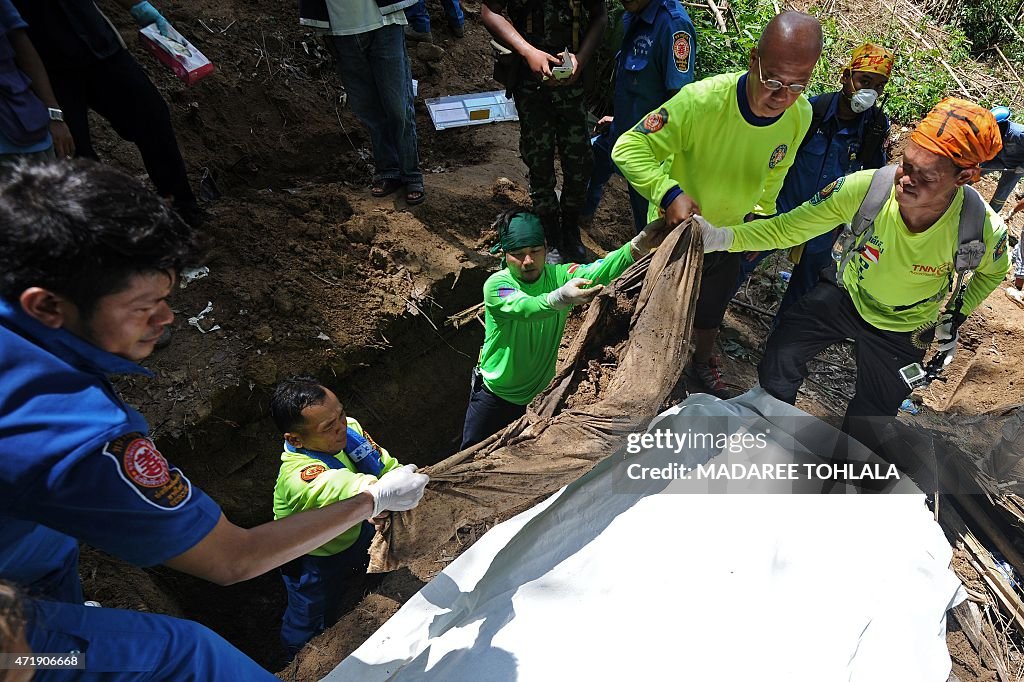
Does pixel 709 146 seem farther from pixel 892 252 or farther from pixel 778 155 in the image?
pixel 892 252

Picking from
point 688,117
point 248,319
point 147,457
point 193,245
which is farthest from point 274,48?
point 147,457

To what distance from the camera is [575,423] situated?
6.46 ft

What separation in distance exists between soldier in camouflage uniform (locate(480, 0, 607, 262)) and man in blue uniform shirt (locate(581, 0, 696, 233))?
179 mm

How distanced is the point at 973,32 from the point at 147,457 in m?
8.38

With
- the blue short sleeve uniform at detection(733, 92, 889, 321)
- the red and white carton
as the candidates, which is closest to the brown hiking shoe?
the blue short sleeve uniform at detection(733, 92, 889, 321)

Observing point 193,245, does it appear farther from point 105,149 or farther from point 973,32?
point 973,32

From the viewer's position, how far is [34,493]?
105 cm

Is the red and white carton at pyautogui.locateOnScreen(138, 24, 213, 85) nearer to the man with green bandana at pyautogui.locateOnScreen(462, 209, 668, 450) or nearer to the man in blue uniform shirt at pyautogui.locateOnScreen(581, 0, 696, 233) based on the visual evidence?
the man with green bandana at pyautogui.locateOnScreen(462, 209, 668, 450)

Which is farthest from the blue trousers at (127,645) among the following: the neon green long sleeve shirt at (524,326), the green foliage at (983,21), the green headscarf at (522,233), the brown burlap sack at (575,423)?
the green foliage at (983,21)

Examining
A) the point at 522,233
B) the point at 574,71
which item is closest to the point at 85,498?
the point at 522,233

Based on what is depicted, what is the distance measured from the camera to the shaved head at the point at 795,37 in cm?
202

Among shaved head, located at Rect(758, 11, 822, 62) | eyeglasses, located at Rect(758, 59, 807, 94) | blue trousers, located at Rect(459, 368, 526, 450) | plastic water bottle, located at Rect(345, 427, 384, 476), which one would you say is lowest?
blue trousers, located at Rect(459, 368, 526, 450)

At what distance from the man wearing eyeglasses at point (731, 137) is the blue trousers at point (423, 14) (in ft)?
10.0

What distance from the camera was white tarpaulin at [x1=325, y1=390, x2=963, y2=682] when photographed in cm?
171
